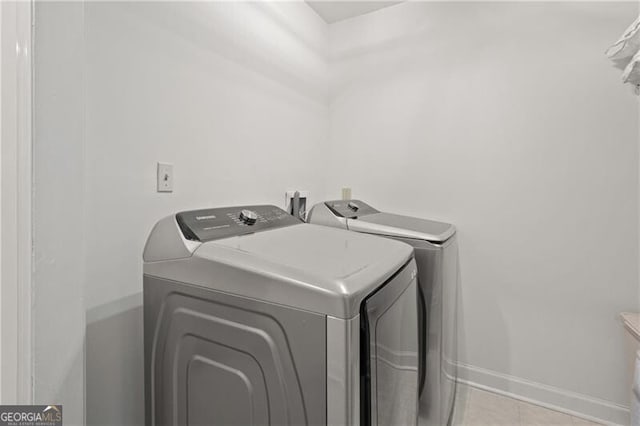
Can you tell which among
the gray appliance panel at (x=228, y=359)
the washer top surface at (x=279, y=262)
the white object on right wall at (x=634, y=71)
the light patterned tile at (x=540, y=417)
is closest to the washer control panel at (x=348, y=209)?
the washer top surface at (x=279, y=262)

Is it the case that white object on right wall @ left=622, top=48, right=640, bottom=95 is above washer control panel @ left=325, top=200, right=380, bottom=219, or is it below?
above

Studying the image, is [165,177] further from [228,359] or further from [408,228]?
[408,228]

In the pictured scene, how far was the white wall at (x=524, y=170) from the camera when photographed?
5.75 ft

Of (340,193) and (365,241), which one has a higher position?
(340,193)

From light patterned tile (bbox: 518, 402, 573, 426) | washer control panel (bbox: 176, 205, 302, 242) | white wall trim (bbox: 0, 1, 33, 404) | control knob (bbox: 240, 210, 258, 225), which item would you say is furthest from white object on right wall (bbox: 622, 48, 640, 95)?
white wall trim (bbox: 0, 1, 33, 404)

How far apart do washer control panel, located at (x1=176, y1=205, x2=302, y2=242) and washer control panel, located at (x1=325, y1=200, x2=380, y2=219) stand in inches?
15.6

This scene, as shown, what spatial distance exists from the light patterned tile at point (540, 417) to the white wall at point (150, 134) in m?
1.90

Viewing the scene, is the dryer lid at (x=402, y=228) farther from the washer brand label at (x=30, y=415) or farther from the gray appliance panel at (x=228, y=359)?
the washer brand label at (x=30, y=415)

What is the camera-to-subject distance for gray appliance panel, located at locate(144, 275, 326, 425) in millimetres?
766

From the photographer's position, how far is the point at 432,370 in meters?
1.54

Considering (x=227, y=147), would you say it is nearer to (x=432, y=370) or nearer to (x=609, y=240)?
(x=432, y=370)

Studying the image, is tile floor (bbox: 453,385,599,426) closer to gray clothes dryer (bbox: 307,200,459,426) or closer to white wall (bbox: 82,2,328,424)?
gray clothes dryer (bbox: 307,200,459,426)

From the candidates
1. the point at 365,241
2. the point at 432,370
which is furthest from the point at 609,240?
the point at 365,241

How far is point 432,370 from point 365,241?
2.69 feet
